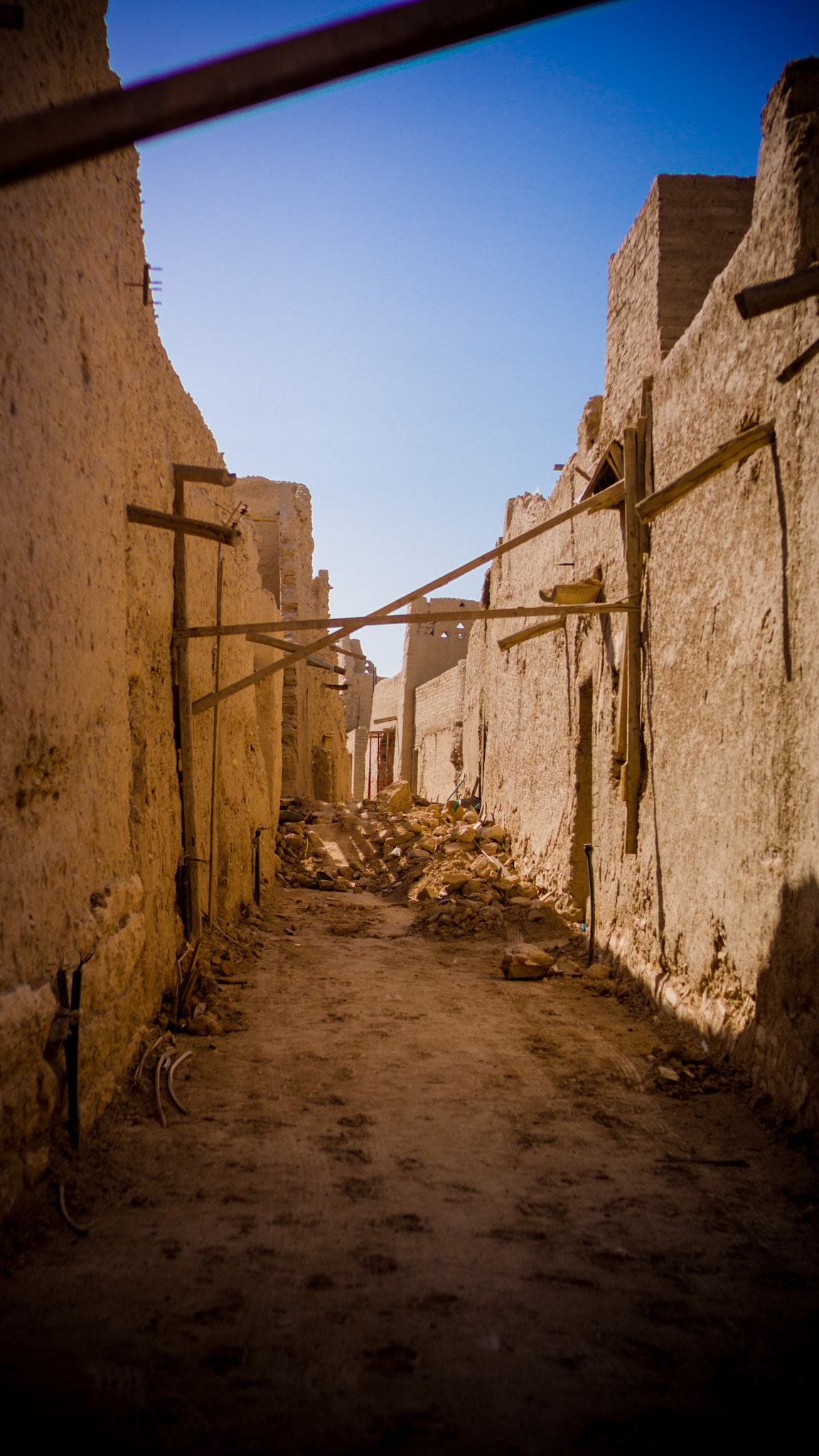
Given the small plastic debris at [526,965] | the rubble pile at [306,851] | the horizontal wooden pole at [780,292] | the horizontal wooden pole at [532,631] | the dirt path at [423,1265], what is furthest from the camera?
the rubble pile at [306,851]

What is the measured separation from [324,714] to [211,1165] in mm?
13827

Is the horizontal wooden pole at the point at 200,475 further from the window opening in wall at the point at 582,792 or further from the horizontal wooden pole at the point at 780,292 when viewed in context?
the window opening in wall at the point at 582,792

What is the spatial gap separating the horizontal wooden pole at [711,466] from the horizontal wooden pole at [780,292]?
1429mm

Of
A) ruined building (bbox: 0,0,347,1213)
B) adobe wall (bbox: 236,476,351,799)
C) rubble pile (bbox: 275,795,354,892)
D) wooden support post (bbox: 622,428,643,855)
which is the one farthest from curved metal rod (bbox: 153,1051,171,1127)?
adobe wall (bbox: 236,476,351,799)

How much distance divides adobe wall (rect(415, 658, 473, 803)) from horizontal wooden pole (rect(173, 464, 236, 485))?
8.99 metres

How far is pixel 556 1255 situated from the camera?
263cm

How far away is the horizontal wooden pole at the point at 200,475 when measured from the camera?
5.22m

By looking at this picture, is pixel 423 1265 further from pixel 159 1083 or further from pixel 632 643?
pixel 632 643

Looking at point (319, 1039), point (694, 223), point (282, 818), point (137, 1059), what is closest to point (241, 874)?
point (319, 1039)

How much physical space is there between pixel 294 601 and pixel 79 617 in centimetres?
1181

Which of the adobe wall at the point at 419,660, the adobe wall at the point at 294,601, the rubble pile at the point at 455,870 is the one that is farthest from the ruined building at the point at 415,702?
the rubble pile at the point at 455,870

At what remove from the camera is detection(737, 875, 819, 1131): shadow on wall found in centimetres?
342

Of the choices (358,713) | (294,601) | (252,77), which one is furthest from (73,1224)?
(358,713)

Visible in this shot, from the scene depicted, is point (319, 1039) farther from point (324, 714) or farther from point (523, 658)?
point (324, 714)
